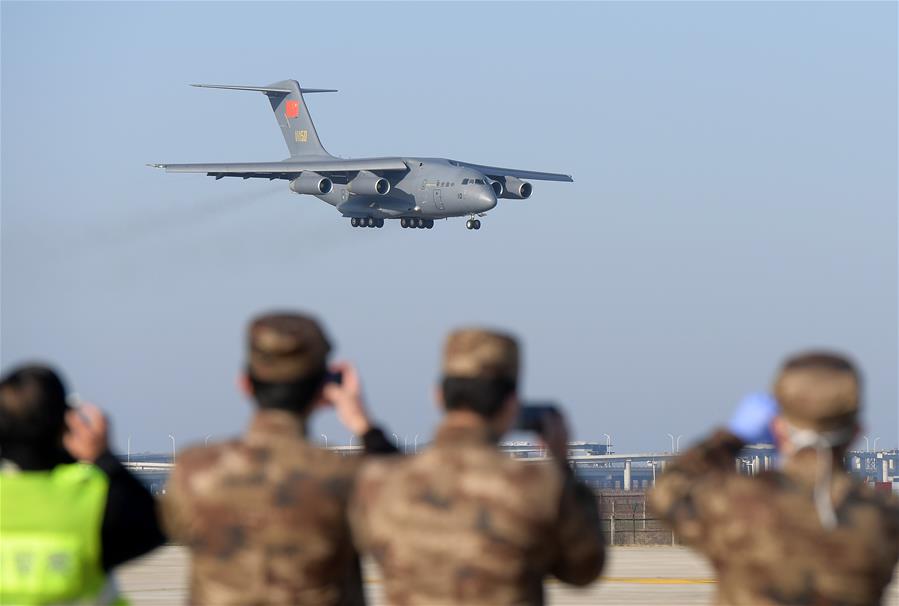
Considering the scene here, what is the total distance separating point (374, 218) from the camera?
219 feet

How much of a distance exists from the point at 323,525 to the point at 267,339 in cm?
53

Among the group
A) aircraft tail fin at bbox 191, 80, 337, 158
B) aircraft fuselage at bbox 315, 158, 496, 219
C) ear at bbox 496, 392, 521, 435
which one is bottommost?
ear at bbox 496, 392, 521, 435

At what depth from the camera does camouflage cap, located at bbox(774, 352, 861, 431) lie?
463cm

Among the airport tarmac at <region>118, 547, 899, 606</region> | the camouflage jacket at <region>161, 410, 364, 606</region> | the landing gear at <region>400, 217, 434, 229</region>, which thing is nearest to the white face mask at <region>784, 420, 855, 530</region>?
the camouflage jacket at <region>161, 410, 364, 606</region>

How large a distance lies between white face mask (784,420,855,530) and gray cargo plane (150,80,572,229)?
55.3m

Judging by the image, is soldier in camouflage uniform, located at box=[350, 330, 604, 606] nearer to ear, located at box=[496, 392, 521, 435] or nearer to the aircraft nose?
ear, located at box=[496, 392, 521, 435]

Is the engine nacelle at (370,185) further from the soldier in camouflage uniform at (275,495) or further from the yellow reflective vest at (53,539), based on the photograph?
the soldier in camouflage uniform at (275,495)

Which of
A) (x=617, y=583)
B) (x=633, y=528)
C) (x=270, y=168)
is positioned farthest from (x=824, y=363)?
(x=270, y=168)

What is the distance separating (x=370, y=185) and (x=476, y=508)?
60876 millimetres

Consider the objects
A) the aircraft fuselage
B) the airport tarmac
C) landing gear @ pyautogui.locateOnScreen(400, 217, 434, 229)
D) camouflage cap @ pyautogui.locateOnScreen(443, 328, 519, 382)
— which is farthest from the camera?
landing gear @ pyautogui.locateOnScreen(400, 217, 434, 229)

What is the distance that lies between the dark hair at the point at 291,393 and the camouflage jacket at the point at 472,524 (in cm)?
30

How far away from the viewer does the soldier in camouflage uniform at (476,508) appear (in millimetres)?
4660

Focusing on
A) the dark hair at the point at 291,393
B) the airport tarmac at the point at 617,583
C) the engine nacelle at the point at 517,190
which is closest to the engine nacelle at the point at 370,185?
the engine nacelle at the point at 517,190

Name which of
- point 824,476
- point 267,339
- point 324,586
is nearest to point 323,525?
point 324,586
